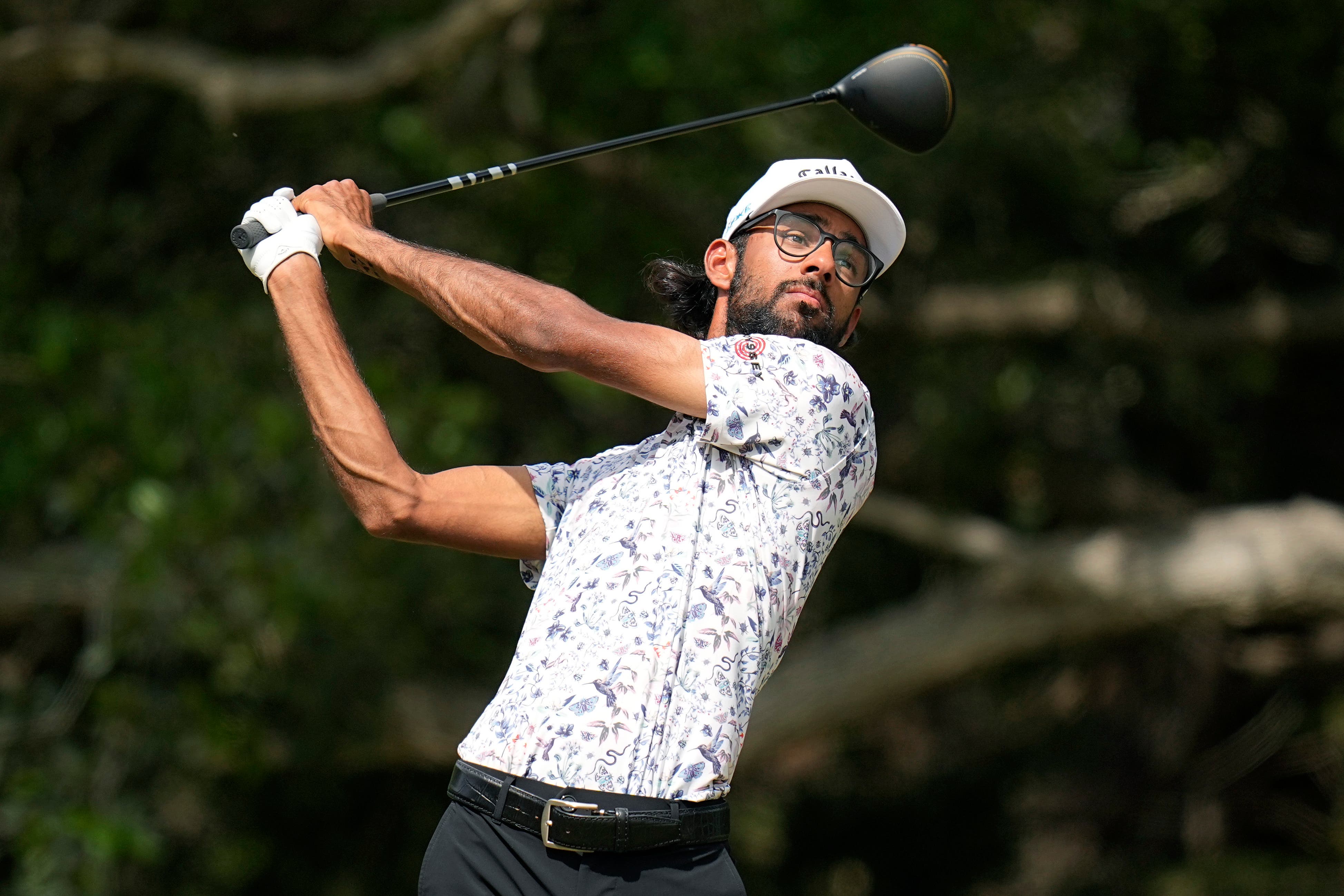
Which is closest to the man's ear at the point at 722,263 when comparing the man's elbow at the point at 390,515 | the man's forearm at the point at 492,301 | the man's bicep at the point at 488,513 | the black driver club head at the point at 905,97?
the man's forearm at the point at 492,301

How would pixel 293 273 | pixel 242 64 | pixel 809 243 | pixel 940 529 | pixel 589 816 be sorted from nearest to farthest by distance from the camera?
1. pixel 589 816
2. pixel 293 273
3. pixel 809 243
4. pixel 242 64
5. pixel 940 529

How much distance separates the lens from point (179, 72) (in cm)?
707

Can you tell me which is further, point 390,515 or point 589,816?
point 390,515

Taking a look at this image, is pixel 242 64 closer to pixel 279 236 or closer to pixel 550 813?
pixel 279 236

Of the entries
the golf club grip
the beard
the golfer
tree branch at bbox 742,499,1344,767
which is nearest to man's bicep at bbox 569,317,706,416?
the golfer

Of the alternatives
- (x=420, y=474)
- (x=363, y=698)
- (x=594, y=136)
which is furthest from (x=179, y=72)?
(x=420, y=474)

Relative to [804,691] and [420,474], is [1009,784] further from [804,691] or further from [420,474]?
[420,474]

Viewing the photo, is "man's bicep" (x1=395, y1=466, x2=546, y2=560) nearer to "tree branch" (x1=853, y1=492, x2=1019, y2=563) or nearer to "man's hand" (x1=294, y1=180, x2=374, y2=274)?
"man's hand" (x1=294, y1=180, x2=374, y2=274)

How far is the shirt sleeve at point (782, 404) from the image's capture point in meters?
2.49

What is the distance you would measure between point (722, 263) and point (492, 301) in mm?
584

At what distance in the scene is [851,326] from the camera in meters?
2.95

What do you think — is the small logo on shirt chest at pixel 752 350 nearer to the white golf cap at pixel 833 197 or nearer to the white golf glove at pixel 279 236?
the white golf cap at pixel 833 197

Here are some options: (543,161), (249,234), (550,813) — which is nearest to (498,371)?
(543,161)

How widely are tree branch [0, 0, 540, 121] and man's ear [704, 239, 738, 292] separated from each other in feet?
12.7
